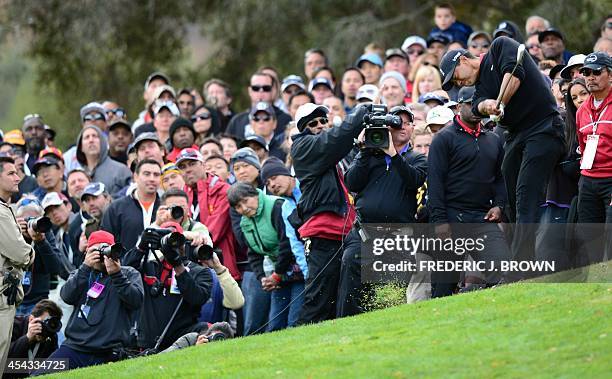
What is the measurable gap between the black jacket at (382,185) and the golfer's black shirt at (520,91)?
1.04m

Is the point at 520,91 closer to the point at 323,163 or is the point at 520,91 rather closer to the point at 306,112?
the point at 323,163

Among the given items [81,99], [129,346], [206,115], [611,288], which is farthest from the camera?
[81,99]

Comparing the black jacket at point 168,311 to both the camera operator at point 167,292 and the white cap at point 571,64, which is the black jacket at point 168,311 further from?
the white cap at point 571,64

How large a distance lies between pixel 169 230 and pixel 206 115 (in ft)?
21.7

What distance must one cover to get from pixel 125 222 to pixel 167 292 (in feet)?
6.50

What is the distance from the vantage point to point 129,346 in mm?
14750

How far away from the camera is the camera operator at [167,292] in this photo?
14.5 m

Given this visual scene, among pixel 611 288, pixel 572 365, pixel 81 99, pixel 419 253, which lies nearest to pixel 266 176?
pixel 419 253

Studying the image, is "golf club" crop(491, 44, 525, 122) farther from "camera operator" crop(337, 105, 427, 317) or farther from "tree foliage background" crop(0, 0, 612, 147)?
"tree foliage background" crop(0, 0, 612, 147)

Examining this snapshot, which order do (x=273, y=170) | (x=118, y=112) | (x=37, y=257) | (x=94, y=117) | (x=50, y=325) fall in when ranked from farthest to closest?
(x=118, y=112) → (x=94, y=117) → (x=37, y=257) → (x=273, y=170) → (x=50, y=325)

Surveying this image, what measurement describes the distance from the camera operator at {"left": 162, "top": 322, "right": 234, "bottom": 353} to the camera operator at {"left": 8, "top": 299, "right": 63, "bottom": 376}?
1.65 meters

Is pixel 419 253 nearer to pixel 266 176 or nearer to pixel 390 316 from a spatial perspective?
pixel 390 316

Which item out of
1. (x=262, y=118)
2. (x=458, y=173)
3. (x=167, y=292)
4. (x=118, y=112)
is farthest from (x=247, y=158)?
(x=118, y=112)

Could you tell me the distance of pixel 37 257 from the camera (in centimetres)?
1625
